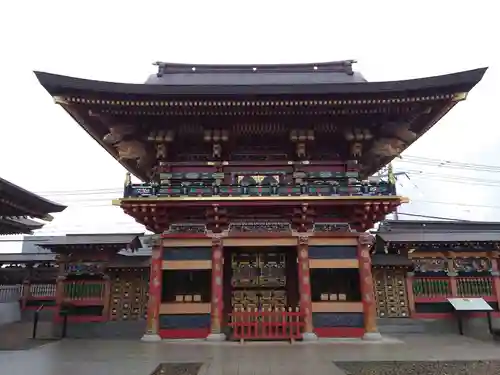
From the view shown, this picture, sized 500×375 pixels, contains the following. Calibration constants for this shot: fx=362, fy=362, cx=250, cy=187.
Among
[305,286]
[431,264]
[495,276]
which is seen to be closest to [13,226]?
[305,286]

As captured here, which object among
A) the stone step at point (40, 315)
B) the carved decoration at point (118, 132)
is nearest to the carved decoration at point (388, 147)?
the carved decoration at point (118, 132)

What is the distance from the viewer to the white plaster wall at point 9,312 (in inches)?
798

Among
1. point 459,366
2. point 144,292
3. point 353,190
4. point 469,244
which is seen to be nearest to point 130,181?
point 144,292

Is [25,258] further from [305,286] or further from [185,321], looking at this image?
[305,286]

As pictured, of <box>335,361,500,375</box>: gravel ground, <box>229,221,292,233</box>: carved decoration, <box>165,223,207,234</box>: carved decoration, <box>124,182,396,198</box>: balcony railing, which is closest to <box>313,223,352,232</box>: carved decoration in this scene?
<box>229,221,292,233</box>: carved decoration

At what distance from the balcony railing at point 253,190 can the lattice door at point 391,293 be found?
16.3 feet

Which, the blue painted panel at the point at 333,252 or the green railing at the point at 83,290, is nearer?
the blue painted panel at the point at 333,252

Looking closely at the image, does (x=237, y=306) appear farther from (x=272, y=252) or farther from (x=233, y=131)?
(x=233, y=131)

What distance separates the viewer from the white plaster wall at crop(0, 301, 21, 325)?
66.5 ft

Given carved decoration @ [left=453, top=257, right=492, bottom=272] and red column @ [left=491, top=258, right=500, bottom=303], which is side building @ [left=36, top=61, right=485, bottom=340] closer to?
carved decoration @ [left=453, top=257, right=492, bottom=272]

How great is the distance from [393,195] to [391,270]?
16.5 ft

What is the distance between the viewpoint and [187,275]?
50.8 feet

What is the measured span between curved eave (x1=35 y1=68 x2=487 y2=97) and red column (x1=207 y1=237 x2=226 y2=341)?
5.46 meters

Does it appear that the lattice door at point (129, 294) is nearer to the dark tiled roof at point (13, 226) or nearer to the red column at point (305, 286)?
the dark tiled roof at point (13, 226)
